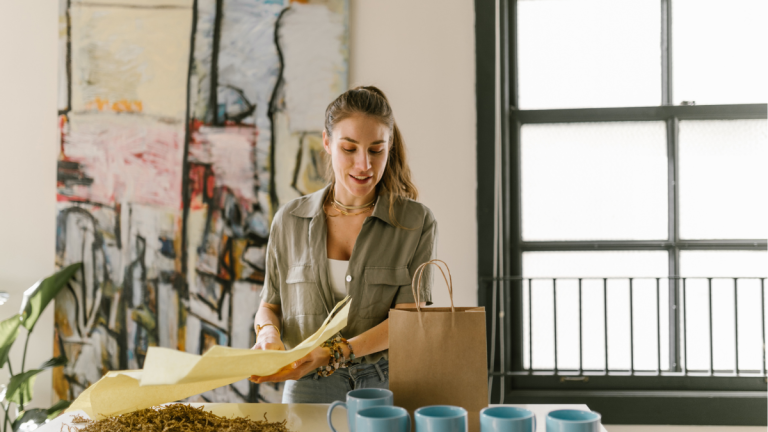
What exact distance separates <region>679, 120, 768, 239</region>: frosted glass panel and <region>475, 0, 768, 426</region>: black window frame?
40mm

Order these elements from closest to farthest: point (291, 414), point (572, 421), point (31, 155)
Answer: point (572, 421) → point (291, 414) → point (31, 155)

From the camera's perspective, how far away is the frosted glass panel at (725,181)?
2039 millimetres

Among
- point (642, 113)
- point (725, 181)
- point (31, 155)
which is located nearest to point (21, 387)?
point (31, 155)

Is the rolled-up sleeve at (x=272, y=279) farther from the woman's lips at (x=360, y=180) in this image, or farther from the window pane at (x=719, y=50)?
the window pane at (x=719, y=50)

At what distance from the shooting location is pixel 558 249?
207 cm

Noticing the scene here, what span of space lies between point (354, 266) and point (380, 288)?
82mm

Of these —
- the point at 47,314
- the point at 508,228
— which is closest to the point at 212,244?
the point at 47,314

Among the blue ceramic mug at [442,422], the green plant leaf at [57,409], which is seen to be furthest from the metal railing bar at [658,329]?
the green plant leaf at [57,409]

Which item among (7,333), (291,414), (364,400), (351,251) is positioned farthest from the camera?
(7,333)

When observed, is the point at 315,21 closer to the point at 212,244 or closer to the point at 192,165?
the point at 192,165

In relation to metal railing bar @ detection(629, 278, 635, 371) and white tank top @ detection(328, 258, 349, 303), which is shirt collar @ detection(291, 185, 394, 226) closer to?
white tank top @ detection(328, 258, 349, 303)

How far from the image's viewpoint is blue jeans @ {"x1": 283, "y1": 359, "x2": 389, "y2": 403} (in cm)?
124

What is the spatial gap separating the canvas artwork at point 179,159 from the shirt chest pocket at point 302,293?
690 mm

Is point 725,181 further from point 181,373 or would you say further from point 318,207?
point 181,373
